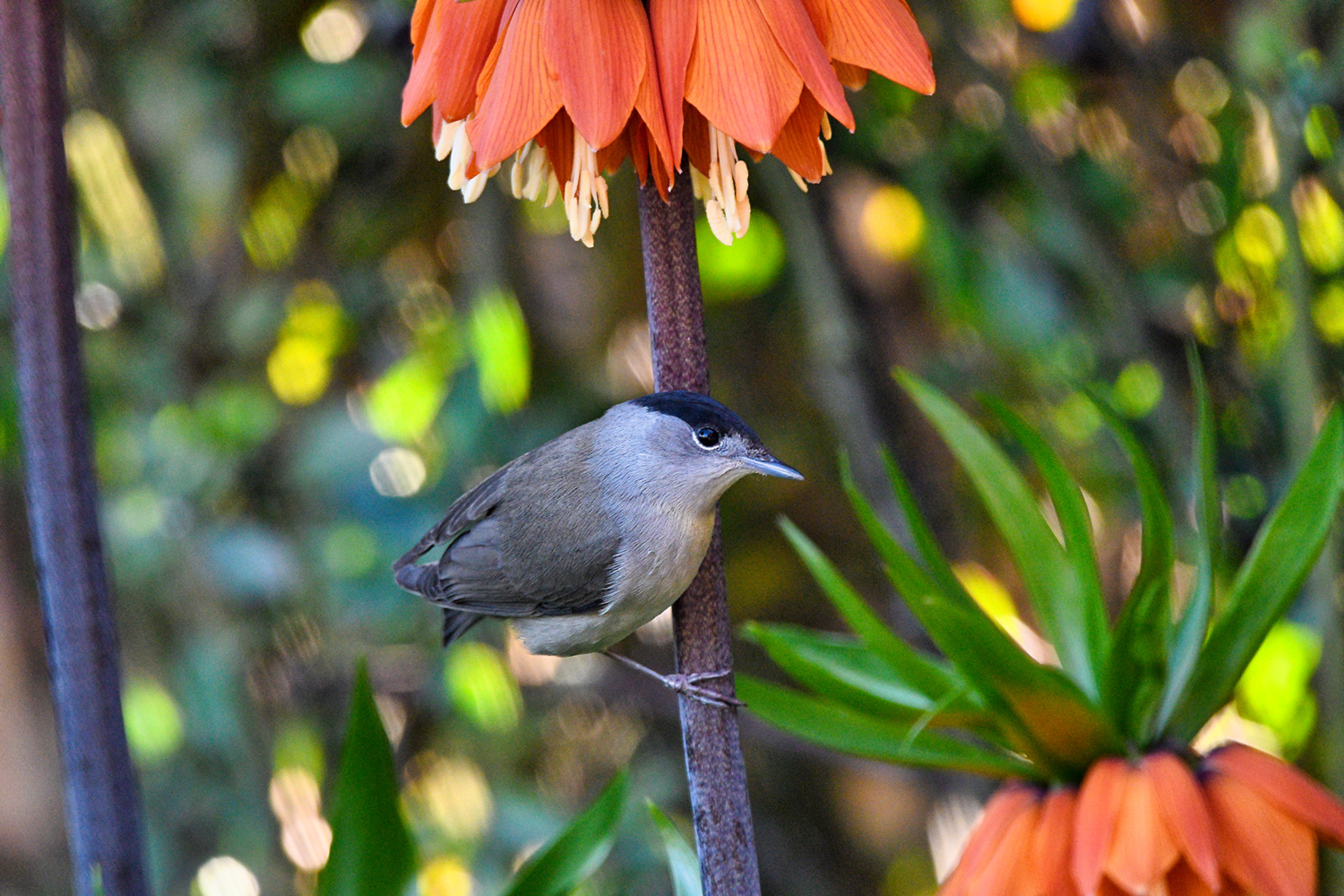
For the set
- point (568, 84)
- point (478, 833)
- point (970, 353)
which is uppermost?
point (568, 84)

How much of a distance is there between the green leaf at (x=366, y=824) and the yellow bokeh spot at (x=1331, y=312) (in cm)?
92

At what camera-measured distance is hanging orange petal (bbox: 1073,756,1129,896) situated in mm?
384

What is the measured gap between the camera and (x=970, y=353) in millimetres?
1340

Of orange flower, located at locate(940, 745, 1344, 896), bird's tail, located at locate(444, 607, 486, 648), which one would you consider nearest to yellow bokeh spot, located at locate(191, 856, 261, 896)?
bird's tail, located at locate(444, 607, 486, 648)

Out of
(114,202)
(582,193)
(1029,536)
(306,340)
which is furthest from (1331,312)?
(114,202)

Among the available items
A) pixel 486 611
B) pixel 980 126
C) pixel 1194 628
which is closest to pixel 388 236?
pixel 980 126

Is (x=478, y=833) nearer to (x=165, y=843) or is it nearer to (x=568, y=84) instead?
(x=165, y=843)

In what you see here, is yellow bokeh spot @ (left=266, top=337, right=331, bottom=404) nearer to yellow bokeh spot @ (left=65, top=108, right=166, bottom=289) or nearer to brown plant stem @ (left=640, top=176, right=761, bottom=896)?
yellow bokeh spot @ (left=65, top=108, right=166, bottom=289)

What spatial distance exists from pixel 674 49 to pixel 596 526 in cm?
28

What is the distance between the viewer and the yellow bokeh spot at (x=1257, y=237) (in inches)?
43.8

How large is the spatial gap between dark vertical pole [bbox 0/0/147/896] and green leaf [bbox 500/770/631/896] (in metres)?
0.16

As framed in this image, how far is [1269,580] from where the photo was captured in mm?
432

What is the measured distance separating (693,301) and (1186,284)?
940 millimetres

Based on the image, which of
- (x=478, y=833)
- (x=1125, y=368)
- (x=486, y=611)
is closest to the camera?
(x=486, y=611)
